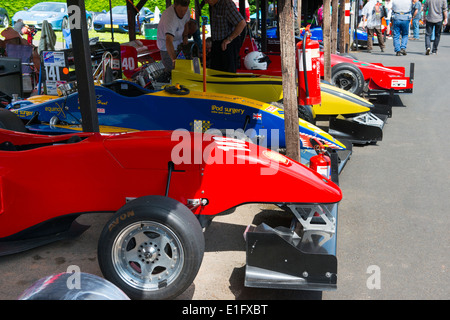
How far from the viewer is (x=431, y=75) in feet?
45.0

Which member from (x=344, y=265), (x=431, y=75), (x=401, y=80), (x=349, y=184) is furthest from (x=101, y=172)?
(x=431, y=75)

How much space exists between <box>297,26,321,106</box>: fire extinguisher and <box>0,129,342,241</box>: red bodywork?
232cm

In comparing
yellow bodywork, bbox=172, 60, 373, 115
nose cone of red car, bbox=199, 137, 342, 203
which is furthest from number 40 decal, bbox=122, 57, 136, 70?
nose cone of red car, bbox=199, 137, 342, 203

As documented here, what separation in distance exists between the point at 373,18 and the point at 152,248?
1765 centimetres

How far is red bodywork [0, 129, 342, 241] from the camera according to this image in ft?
12.1

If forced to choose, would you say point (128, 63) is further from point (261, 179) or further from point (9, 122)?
point (261, 179)

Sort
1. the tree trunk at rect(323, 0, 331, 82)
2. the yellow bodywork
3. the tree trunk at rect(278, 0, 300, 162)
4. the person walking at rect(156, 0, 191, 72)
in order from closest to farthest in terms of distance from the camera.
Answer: the tree trunk at rect(278, 0, 300, 162) < the yellow bodywork < the person walking at rect(156, 0, 191, 72) < the tree trunk at rect(323, 0, 331, 82)

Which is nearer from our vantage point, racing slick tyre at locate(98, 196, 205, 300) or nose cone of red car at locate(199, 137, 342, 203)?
racing slick tyre at locate(98, 196, 205, 300)

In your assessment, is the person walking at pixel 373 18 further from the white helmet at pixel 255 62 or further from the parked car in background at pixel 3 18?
the parked car in background at pixel 3 18

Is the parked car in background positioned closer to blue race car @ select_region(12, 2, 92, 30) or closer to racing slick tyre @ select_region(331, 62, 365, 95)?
blue race car @ select_region(12, 2, 92, 30)

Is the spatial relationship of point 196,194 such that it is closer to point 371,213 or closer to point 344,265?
point 344,265

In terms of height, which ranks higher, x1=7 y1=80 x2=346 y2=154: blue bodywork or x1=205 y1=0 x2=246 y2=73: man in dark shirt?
x1=205 y1=0 x2=246 y2=73: man in dark shirt

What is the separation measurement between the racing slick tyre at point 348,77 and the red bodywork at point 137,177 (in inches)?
241

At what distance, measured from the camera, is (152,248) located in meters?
3.35
